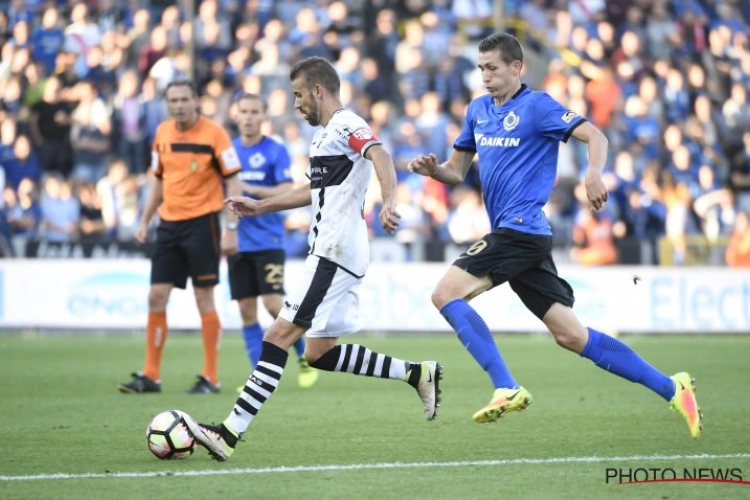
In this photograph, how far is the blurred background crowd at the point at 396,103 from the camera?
785 inches

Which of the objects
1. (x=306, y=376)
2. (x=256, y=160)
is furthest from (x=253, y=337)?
(x=256, y=160)

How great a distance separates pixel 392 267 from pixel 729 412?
9.58 meters

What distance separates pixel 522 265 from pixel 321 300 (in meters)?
1.16

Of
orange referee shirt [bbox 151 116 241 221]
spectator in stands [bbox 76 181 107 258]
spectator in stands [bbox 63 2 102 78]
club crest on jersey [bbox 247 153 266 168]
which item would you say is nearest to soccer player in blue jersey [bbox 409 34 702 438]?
orange referee shirt [bbox 151 116 241 221]

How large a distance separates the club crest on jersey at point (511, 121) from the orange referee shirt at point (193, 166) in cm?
376

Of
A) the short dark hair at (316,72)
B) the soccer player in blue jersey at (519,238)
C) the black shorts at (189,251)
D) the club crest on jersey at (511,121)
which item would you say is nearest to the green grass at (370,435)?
the soccer player in blue jersey at (519,238)

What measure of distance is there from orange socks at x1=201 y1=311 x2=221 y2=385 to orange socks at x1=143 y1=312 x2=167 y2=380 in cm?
35

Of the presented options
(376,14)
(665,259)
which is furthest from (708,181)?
(376,14)

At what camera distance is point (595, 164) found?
7328 mm

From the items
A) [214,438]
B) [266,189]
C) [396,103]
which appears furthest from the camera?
[396,103]

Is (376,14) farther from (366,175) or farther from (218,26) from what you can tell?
(366,175)

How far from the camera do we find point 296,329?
24.5ft

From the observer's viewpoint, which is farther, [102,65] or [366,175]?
[102,65]

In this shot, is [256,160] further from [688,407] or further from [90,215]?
[90,215]
